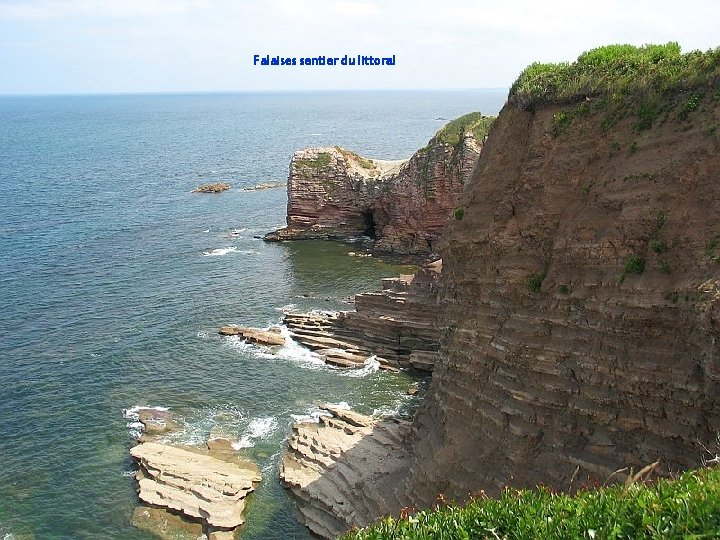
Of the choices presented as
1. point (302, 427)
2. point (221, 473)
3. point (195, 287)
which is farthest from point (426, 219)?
point (221, 473)

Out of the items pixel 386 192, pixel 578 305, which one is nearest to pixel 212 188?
pixel 386 192

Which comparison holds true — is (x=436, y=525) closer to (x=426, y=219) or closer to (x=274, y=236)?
(x=426, y=219)

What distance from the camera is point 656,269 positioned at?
2088cm

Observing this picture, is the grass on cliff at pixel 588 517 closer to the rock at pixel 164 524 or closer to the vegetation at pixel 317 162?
the rock at pixel 164 524

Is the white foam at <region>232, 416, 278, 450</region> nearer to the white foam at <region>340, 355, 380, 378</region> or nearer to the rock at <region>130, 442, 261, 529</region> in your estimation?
the rock at <region>130, 442, 261, 529</region>

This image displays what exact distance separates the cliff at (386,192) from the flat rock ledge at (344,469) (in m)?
37.3

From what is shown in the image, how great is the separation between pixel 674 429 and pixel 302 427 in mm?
24388

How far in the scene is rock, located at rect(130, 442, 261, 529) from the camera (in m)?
32.9

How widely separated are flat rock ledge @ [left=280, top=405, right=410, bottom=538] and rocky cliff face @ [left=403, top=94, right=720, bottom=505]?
350cm

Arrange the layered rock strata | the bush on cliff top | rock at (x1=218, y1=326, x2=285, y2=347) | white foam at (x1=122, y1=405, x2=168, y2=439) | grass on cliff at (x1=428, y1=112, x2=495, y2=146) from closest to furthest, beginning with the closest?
the bush on cliff top, white foam at (x1=122, y1=405, x2=168, y2=439), the layered rock strata, rock at (x1=218, y1=326, x2=285, y2=347), grass on cliff at (x1=428, y1=112, x2=495, y2=146)

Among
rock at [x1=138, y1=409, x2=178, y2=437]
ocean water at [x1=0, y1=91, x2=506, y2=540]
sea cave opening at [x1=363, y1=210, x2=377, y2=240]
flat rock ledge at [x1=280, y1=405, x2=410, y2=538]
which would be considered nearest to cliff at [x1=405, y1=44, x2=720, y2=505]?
flat rock ledge at [x1=280, y1=405, x2=410, y2=538]

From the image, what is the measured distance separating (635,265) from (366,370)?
30.1 metres

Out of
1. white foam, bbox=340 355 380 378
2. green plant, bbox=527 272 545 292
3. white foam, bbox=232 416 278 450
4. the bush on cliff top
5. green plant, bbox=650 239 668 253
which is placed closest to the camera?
green plant, bbox=650 239 668 253

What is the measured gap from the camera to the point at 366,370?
49.3 m
